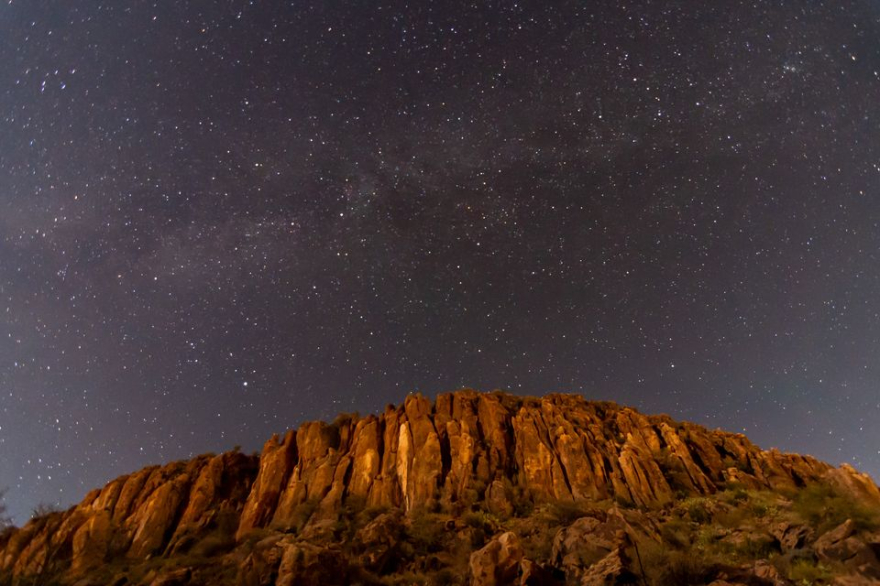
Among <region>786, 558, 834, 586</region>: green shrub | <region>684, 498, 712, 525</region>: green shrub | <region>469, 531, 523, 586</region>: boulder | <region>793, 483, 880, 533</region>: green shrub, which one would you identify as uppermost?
<region>684, 498, 712, 525</region>: green shrub

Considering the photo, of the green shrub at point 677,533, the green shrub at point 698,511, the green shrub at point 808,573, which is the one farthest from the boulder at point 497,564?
the green shrub at point 698,511

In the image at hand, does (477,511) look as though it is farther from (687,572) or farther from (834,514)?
(834,514)

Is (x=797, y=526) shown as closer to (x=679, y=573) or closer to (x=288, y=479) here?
(x=679, y=573)

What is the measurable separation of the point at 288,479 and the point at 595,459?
23201 mm

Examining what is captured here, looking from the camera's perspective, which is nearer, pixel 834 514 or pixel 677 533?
pixel 834 514

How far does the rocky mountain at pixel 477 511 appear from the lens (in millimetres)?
18947

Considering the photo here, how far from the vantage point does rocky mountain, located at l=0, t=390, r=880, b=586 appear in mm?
18947

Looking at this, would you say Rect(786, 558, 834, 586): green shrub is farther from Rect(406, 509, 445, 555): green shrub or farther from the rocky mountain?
Rect(406, 509, 445, 555): green shrub

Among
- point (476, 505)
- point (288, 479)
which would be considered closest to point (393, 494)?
point (476, 505)

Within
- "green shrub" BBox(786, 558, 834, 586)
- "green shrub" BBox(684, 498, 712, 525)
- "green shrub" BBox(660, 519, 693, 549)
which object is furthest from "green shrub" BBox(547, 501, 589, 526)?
"green shrub" BBox(786, 558, 834, 586)

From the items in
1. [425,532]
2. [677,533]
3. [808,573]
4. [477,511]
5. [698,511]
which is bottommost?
[808,573]

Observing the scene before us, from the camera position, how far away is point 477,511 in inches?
1225

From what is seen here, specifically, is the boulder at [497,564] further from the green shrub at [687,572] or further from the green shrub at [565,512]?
the green shrub at [565,512]

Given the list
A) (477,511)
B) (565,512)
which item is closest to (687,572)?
(565,512)
